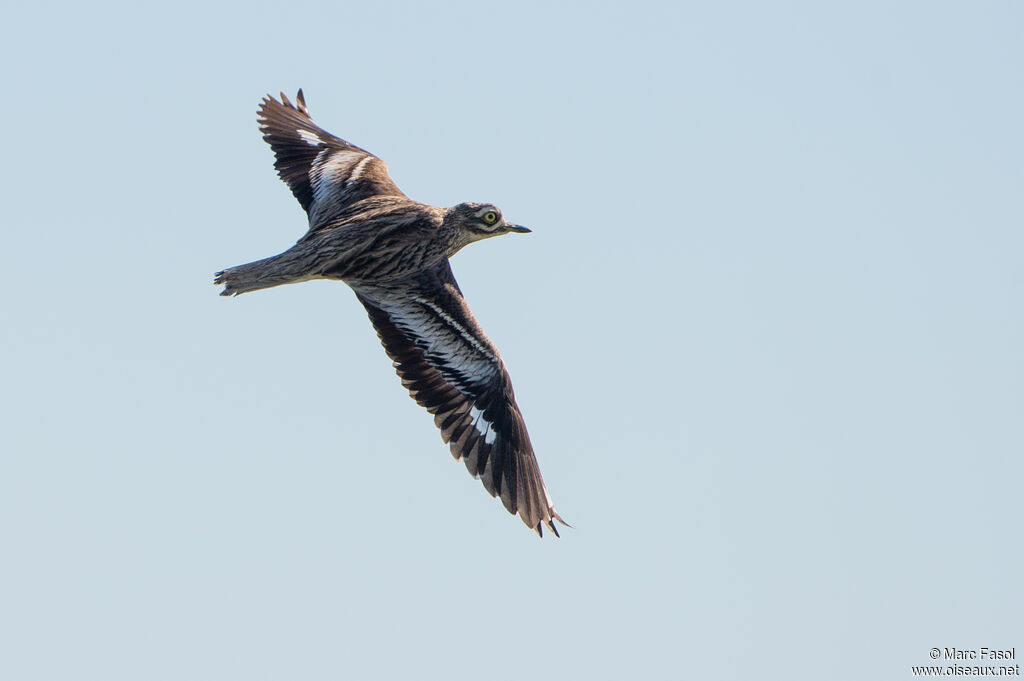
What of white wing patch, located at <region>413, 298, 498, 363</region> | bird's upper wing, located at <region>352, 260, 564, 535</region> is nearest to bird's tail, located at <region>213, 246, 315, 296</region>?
bird's upper wing, located at <region>352, 260, 564, 535</region>

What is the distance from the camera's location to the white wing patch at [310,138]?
19766 mm

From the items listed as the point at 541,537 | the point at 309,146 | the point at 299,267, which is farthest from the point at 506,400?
the point at 309,146

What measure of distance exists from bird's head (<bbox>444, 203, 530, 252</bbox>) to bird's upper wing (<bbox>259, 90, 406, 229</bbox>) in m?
1.51

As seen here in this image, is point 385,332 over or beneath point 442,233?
beneath

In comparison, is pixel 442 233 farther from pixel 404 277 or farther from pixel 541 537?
pixel 541 537

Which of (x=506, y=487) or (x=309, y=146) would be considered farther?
(x=309, y=146)

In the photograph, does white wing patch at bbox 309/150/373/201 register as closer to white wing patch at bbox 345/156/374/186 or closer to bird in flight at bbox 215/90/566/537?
white wing patch at bbox 345/156/374/186

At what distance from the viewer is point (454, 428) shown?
54.8ft

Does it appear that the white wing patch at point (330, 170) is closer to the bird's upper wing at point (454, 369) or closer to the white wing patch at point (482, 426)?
the bird's upper wing at point (454, 369)

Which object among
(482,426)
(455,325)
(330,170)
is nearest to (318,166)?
(330,170)

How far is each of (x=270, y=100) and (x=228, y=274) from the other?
20.3 ft

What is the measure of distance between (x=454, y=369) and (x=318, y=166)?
411 cm

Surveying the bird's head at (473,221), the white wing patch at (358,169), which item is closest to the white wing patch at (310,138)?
the white wing patch at (358,169)

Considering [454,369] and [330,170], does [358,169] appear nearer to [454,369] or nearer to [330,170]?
[330,170]
